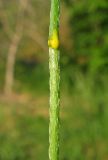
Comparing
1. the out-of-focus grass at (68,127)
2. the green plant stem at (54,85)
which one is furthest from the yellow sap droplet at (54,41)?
the out-of-focus grass at (68,127)

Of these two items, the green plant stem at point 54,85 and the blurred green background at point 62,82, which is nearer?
the green plant stem at point 54,85

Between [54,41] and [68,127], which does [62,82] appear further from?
[54,41]

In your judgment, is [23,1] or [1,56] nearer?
[23,1]

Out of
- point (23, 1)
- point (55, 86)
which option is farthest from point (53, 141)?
point (23, 1)

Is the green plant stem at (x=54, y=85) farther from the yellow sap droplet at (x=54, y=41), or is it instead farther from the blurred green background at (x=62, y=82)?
the blurred green background at (x=62, y=82)

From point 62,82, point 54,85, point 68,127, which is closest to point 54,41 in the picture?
point 54,85

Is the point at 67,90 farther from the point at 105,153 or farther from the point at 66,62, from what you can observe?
the point at 105,153
